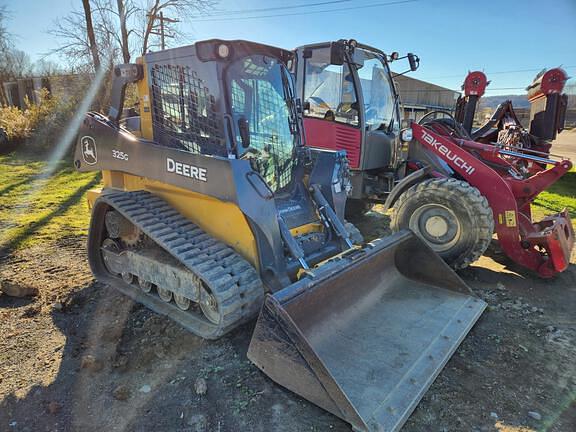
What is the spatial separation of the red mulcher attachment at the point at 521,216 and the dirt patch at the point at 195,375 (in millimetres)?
479

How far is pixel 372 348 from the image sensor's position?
2822 mm

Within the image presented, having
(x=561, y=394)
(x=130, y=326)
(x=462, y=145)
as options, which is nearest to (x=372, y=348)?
(x=561, y=394)

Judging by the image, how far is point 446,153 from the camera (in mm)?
4984

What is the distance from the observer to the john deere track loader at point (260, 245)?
2.54 meters

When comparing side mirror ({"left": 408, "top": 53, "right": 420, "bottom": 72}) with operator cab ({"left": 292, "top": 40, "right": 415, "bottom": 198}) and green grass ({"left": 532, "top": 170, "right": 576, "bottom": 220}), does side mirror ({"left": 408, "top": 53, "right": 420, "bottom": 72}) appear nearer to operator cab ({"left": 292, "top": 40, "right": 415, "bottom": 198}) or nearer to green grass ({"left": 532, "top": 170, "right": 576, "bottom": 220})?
operator cab ({"left": 292, "top": 40, "right": 415, "bottom": 198})

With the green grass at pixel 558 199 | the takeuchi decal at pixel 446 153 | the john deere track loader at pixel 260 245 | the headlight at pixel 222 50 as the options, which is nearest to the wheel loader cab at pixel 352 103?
the takeuchi decal at pixel 446 153

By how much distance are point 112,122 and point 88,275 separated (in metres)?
1.68

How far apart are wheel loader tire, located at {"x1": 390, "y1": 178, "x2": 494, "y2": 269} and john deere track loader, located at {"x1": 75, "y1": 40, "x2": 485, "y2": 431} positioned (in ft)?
3.00

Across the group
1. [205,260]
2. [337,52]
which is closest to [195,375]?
[205,260]

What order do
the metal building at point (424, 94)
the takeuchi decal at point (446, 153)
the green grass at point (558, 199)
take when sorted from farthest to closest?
the metal building at point (424, 94)
the green grass at point (558, 199)
the takeuchi decal at point (446, 153)

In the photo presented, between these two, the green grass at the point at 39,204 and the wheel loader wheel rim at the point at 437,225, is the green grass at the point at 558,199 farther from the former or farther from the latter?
the green grass at the point at 39,204

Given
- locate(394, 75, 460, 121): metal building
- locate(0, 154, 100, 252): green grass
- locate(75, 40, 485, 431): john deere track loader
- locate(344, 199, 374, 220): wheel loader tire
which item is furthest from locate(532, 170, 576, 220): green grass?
locate(394, 75, 460, 121): metal building

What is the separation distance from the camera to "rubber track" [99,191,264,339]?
273 cm

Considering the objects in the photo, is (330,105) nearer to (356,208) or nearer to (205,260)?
(356,208)
